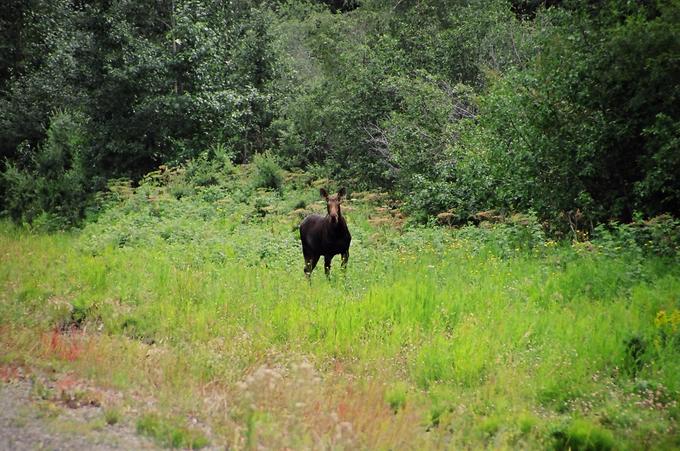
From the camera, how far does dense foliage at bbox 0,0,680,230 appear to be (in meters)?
13.1

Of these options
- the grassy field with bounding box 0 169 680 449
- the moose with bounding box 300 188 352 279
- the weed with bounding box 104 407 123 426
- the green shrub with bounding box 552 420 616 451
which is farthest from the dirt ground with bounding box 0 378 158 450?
the moose with bounding box 300 188 352 279

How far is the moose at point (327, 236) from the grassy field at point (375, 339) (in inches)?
14.4

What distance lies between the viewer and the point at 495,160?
15.7m

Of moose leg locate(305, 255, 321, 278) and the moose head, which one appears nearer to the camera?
the moose head

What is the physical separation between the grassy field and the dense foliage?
6.57 feet

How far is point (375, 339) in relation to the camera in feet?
29.2

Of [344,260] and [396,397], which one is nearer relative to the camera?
[396,397]

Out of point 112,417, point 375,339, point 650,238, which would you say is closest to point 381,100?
point 650,238

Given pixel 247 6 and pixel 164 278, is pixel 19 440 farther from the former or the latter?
pixel 247 6

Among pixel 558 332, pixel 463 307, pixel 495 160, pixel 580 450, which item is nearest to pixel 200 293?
pixel 463 307

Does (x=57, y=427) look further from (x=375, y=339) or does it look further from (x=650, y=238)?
(x=650, y=238)

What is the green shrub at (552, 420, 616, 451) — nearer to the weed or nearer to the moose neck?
the weed

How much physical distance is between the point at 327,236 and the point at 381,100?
12325 millimetres

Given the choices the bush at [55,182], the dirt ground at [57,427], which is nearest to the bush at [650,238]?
the dirt ground at [57,427]
